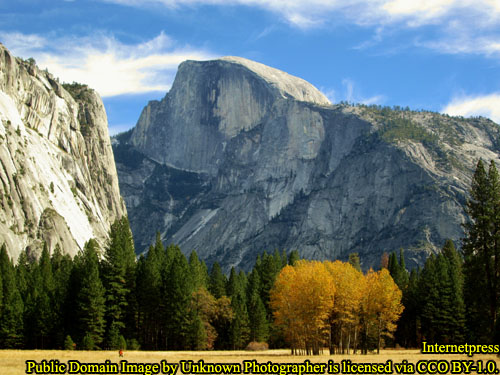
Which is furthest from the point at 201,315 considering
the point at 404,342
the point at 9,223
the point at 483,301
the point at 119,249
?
the point at 9,223

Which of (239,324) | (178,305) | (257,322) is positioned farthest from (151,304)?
(257,322)

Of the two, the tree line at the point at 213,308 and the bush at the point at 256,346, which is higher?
the tree line at the point at 213,308

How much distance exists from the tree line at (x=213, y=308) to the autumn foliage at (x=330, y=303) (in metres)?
0.12

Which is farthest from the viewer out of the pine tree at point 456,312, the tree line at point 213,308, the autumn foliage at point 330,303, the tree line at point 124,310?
the pine tree at point 456,312

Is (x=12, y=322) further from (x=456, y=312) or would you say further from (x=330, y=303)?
(x=456, y=312)

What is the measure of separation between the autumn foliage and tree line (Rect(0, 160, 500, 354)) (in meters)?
0.12

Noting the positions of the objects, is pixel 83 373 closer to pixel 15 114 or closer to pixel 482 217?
pixel 482 217

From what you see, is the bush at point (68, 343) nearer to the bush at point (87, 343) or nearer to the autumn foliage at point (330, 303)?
the bush at point (87, 343)

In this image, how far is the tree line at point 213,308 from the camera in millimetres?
76312

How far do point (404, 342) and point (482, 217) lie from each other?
49.4 m

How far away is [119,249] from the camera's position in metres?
88.1

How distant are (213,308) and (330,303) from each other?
2370 centimetres

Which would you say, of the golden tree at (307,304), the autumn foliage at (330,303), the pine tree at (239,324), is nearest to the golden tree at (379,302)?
the autumn foliage at (330,303)

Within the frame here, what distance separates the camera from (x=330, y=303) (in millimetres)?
72875
